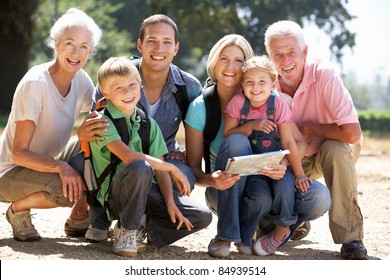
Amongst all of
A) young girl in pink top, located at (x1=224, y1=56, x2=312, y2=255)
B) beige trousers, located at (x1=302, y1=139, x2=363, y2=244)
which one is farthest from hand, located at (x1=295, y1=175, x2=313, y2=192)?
beige trousers, located at (x1=302, y1=139, x2=363, y2=244)

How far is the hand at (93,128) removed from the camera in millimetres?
4668

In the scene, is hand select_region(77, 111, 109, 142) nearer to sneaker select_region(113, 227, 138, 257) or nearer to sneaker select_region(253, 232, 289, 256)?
sneaker select_region(113, 227, 138, 257)

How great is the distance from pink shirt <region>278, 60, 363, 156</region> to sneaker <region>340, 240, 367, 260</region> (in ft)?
2.61

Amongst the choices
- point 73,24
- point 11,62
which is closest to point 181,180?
point 73,24

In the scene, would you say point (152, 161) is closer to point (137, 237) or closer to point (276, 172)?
→ point (137, 237)

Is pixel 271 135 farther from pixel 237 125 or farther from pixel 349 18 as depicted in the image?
pixel 349 18

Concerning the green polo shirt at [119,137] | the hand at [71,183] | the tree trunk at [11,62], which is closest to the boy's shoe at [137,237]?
the green polo shirt at [119,137]

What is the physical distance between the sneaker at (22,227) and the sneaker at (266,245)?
62.9 inches

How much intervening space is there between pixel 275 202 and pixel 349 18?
31.8 metres

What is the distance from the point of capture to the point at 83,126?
4766mm

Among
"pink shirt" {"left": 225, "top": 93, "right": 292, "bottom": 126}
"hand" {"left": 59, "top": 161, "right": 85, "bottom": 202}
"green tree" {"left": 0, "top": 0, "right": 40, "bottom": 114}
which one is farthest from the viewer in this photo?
"green tree" {"left": 0, "top": 0, "right": 40, "bottom": 114}

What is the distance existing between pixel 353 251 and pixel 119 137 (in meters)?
1.82

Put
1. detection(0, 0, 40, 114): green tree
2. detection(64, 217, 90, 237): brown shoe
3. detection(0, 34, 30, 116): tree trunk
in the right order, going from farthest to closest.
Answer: detection(0, 34, 30, 116): tree trunk < detection(0, 0, 40, 114): green tree < detection(64, 217, 90, 237): brown shoe

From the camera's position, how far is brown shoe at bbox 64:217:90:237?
5.49m
